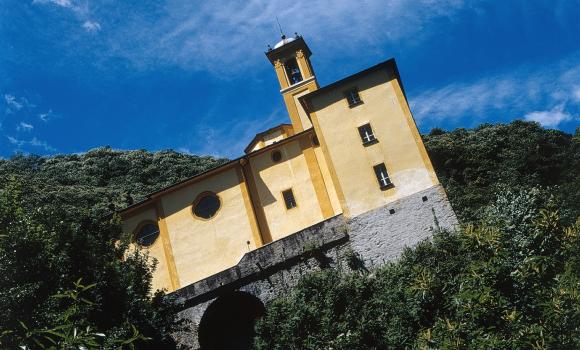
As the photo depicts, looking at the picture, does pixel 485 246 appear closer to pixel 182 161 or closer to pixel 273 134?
pixel 273 134

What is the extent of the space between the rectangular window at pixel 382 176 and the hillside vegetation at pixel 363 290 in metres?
3.28

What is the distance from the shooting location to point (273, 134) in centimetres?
3962

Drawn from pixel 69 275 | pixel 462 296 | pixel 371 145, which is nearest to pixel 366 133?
pixel 371 145

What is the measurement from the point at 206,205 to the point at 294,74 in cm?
1235

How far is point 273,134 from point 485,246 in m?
29.2

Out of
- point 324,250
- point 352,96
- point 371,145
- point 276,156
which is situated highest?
point 352,96

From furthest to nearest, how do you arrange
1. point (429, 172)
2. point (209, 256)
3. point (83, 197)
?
point (83, 197) < point (209, 256) < point (429, 172)

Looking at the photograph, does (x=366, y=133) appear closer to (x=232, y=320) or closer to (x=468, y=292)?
(x=232, y=320)

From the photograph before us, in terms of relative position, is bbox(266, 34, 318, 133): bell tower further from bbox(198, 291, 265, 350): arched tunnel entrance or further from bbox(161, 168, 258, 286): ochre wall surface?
bbox(198, 291, 265, 350): arched tunnel entrance

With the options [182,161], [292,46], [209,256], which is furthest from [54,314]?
[182,161]

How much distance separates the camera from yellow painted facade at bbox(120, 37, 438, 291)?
21.3 meters

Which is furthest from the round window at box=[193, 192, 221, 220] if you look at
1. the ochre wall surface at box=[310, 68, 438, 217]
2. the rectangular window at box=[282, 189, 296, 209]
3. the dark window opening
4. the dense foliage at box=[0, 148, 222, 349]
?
the dark window opening

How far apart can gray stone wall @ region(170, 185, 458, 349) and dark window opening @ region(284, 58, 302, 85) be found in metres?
15.1

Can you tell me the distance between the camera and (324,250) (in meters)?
20.1
